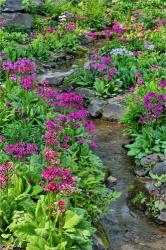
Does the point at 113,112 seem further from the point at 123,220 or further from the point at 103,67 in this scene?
the point at 123,220

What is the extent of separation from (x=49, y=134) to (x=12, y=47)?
1079 cm

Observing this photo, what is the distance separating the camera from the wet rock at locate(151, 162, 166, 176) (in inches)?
388

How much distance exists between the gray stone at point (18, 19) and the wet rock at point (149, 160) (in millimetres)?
14230

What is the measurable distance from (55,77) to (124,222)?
8736mm

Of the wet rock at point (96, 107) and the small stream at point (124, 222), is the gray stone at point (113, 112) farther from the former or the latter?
the small stream at point (124, 222)

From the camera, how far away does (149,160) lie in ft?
34.6

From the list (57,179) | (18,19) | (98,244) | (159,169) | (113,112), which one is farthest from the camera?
(18,19)

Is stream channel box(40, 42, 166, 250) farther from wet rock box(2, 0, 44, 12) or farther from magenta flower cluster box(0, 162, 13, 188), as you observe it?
wet rock box(2, 0, 44, 12)

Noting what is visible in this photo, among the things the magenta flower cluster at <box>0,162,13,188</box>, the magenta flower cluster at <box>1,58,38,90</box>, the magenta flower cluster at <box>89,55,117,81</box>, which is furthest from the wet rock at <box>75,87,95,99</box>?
the magenta flower cluster at <box>0,162,13,188</box>

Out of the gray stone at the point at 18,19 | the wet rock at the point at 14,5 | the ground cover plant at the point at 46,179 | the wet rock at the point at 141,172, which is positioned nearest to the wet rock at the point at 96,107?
the ground cover plant at the point at 46,179

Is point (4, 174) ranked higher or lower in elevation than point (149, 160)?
higher

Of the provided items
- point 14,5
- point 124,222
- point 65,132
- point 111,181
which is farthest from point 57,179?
point 14,5

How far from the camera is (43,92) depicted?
10.3m

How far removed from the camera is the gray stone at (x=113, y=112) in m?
13.3
